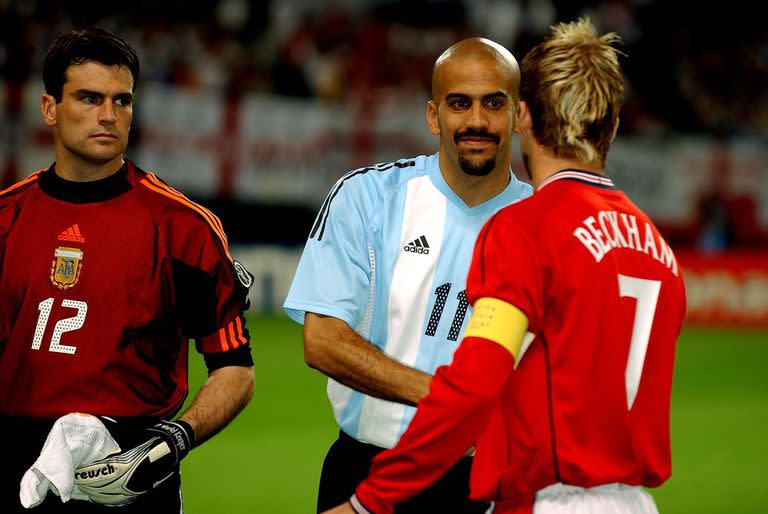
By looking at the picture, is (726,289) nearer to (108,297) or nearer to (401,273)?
(401,273)

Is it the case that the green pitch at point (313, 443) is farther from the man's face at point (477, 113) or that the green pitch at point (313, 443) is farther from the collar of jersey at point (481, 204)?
the man's face at point (477, 113)

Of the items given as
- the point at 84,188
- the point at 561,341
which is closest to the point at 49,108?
the point at 84,188

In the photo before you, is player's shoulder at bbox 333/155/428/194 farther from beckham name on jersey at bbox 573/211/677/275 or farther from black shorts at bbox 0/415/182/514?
beckham name on jersey at bbox 573/211/677/275

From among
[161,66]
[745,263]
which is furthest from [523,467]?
[745,263]

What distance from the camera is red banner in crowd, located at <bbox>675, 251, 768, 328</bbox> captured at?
17.6 meters

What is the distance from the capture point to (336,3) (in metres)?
18.0

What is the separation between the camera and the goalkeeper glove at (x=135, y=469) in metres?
3.39

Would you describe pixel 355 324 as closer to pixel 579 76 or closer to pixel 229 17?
pixel 579 76

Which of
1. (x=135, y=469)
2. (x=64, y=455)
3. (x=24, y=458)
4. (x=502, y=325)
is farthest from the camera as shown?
(x=24, y=458)

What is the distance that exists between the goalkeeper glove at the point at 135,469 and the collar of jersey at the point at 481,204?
129 centimetres

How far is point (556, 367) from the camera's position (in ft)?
9.20

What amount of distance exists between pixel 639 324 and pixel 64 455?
1705mm

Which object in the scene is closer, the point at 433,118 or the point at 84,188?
the point at 84,188

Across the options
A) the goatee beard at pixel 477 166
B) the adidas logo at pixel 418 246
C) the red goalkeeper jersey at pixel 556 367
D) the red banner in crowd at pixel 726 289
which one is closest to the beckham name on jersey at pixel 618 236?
the red goalkeeper jersey at pixel 556 367
